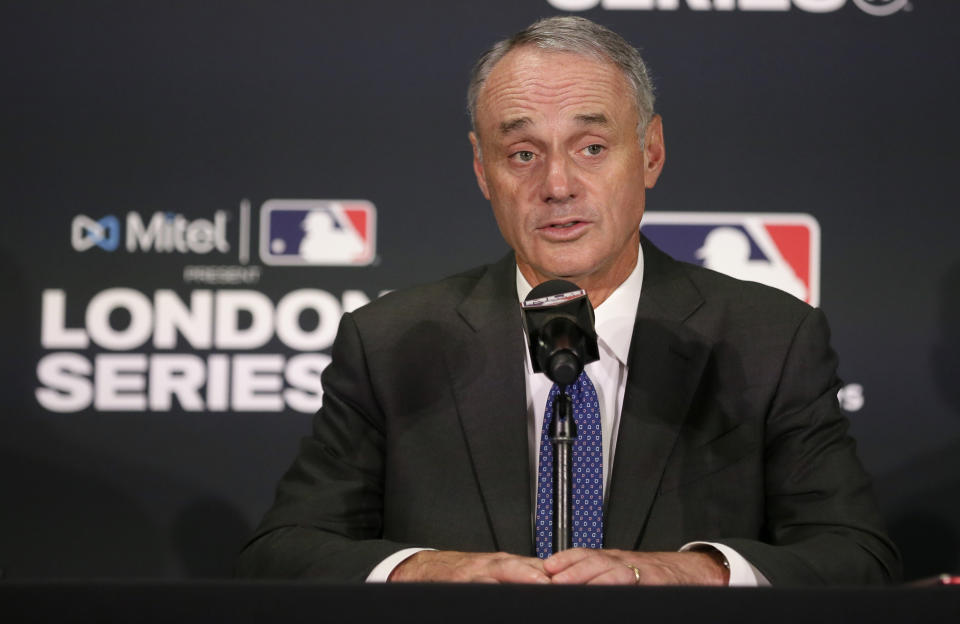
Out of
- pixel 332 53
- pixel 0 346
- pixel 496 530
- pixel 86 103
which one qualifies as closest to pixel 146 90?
pixel 86 103

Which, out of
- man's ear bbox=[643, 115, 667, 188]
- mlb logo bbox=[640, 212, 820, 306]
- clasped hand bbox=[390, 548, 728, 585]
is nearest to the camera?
clasped hand bbox=[390, 548, 728, 585]

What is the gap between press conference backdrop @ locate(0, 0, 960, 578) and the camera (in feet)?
10.5

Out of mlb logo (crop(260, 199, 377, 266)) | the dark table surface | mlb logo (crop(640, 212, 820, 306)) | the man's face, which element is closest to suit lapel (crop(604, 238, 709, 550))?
the man's face

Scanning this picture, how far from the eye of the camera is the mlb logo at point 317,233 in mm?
3250

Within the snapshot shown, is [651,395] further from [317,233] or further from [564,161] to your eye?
[317,233]

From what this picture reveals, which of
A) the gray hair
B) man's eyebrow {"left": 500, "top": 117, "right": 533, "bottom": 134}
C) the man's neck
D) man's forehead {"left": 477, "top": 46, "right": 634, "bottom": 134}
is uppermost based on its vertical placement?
the gray hair

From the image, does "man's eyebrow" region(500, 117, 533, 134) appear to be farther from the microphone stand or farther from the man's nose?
the microphone stand

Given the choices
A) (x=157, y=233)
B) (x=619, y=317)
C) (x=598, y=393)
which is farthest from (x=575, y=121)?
(x=157, y=233)

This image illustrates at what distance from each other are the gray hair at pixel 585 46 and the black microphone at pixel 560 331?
2.66 feet

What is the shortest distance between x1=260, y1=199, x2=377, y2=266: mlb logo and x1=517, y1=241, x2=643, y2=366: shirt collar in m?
1.15

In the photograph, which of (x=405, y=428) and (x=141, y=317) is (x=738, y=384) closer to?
(x=405, y=428)

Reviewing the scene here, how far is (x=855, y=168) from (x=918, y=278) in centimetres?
37

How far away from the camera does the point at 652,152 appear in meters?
2.32

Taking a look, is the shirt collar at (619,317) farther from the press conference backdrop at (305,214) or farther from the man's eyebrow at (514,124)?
the press conference backdrop at (305,214)
